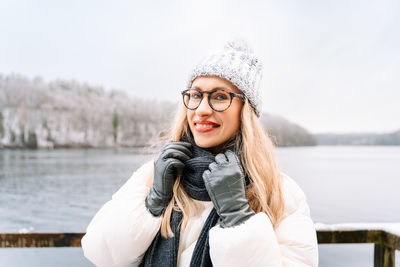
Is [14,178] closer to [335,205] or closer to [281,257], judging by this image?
[335,205]

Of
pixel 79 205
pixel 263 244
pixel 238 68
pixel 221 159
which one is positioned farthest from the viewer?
pixel 79 205

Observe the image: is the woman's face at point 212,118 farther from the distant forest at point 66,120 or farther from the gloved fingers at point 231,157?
the distant forest at point 66,120

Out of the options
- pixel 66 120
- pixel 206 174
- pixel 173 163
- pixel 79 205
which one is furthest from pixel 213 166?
pixel 66 120

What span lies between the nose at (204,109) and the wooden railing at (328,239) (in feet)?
3.84

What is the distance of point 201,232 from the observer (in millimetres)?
1369

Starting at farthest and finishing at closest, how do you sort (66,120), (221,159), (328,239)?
1. (66,120)
2. (328,239)
3. (221,159)

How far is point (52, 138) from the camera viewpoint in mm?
73000

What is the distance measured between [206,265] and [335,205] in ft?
74.9

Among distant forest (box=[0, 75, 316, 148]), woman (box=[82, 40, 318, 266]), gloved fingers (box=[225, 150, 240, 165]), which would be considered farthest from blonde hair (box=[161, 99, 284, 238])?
distant forest (box=[0, 75, 316, 148])

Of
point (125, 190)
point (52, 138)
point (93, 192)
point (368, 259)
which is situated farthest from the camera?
point (52, 138)

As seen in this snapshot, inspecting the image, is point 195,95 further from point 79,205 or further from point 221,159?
point 79,205

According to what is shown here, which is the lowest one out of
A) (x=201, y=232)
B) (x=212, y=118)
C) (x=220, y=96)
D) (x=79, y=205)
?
(x=79, y=205)

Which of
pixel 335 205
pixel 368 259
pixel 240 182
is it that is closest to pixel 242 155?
pixel 240 182

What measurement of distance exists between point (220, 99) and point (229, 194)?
0.44m
